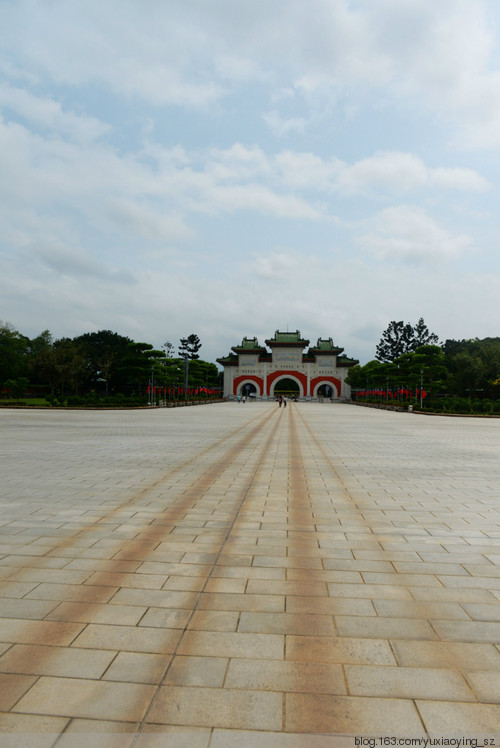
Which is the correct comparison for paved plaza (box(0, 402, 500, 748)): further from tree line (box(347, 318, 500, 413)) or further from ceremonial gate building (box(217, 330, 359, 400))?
ceremonial gate building (box(217, 330, 359, 400))

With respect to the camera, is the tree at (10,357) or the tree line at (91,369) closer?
the tree line at (91,369)

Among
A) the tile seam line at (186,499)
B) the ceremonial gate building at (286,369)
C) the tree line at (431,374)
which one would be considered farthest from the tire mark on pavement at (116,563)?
the ceremonial gate building at (286,369)

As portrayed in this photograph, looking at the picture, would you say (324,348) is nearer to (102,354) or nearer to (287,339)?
(287,339)

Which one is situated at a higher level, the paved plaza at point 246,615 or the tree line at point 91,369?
the tree line at point 91,369

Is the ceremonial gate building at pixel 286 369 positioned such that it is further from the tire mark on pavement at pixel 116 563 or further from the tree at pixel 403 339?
the tire mark on pavement at pixel 116 563

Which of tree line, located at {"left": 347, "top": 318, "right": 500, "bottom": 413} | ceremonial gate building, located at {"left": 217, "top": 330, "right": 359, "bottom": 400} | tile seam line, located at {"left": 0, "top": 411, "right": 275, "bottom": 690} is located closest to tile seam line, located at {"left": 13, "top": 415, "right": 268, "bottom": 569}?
tile seam line, located at {"left": 0, "top": 411, "right": 275, "bottom": 690}

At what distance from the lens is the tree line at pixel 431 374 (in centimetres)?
3981

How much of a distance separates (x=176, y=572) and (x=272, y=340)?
235ft

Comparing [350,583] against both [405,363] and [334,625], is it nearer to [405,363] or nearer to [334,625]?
[334,625]

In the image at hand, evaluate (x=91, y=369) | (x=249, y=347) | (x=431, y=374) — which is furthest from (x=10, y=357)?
(x=431, y=374)

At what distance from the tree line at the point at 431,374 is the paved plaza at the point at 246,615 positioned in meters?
30.2

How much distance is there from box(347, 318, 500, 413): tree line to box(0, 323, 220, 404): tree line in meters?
21.1

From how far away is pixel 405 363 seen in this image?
4431 centimetres

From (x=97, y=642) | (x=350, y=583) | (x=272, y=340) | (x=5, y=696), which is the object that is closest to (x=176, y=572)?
(x=97, y=642)
